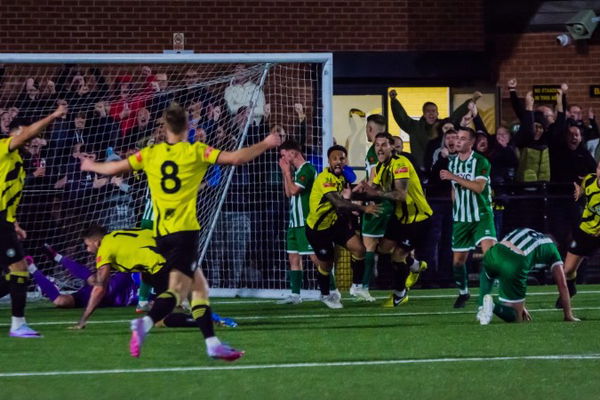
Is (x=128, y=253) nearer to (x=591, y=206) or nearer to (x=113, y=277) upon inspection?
(x=113, y=277)

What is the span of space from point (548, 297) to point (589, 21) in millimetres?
6578

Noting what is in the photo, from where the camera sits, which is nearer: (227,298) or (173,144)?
(173,144)

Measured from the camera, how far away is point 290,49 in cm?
2034

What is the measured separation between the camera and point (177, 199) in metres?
9.73

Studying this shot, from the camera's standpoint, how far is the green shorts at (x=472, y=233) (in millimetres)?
14133

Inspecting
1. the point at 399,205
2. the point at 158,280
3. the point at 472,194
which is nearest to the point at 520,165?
the point at 399,205

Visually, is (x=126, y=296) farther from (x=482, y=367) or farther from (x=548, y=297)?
(x=482, y=367)

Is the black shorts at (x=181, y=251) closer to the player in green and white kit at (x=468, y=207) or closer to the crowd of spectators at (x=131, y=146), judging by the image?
the player in green and white kit at (x=468, y=207)

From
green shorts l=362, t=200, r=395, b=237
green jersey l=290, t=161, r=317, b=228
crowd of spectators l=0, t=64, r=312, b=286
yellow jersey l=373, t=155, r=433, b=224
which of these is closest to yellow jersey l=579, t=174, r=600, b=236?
yellow jersey l=373, t=155, r=433, b=224

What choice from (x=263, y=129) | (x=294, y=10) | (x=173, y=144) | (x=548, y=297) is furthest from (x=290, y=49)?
(x=173, y=144)

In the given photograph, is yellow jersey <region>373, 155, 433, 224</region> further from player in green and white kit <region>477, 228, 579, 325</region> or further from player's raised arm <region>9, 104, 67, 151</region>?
player's raised arm <region>9, 104, 67, 151</region>

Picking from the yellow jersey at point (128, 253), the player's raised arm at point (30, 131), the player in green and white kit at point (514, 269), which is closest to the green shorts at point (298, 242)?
the yellow jersey at point (128, 253)

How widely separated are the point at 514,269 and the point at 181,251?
11.4ft

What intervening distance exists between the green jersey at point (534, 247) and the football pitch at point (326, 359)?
1.87 feet
